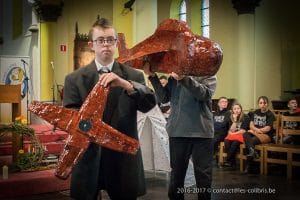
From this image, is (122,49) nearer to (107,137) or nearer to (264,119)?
(107,137)

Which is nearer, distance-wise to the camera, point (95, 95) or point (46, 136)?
point (95, 95)

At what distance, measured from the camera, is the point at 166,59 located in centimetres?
128

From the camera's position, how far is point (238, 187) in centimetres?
427

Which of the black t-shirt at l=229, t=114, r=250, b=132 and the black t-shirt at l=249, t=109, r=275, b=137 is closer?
the black t-shirt at l=249, t=109, r=275, b=137

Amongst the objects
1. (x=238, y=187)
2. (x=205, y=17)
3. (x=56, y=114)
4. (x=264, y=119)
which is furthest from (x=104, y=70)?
(x=205, y=17)

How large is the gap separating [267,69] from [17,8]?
16.1 feet

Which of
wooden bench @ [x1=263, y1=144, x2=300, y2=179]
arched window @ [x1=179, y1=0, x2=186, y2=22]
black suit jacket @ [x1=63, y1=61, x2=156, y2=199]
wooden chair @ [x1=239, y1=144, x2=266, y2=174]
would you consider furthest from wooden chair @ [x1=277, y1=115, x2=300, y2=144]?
arched window @ [x1=179, y1=0, x2=186, y2=22]

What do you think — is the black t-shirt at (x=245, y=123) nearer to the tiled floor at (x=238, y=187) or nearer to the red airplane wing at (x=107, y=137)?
the tiled floor at (x=238, y=187)

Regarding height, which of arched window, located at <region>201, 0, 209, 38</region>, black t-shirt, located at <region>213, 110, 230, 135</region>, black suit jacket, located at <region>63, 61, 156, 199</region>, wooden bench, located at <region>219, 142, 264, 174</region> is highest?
arched window, located at <region>201, 0, 209, 38</region>

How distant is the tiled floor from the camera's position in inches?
149

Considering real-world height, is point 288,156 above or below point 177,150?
below

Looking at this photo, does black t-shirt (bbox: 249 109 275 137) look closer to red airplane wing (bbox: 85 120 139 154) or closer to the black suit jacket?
the black suit jacket

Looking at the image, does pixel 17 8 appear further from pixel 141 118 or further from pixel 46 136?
pixel 141 118

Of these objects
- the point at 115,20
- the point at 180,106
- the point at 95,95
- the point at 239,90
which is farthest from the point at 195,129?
the point at 239,90
